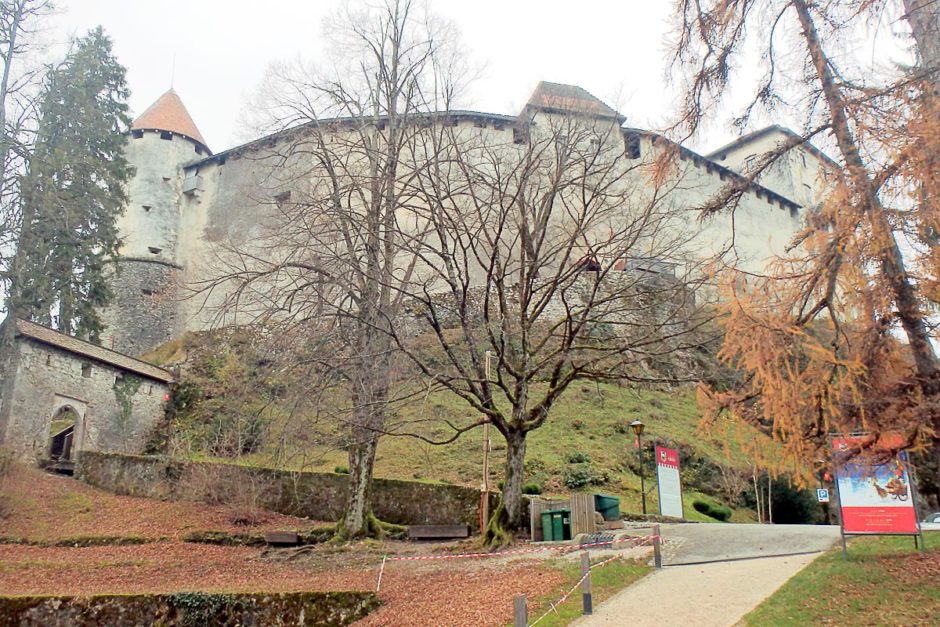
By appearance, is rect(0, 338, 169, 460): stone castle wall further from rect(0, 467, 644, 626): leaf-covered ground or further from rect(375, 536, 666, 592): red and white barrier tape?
rect(375, 536, 666, 592): red and white barrier tape

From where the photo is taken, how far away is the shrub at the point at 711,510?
18.2 m

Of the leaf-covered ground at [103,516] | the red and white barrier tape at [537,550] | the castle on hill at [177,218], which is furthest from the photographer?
the castle on hill at [177,218]

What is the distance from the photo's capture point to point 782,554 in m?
9.81

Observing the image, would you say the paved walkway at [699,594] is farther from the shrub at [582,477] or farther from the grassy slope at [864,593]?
the shrub at [582,477]

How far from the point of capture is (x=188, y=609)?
9.07 m

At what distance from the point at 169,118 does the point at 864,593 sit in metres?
37.7

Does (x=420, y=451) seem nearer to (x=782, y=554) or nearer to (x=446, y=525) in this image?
(x=446, y=525)

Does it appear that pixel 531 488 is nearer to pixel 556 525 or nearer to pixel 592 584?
pixel 556 525

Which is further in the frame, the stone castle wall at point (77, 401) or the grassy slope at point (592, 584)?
the stone castle wall at point (77, 401)

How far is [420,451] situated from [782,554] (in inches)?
463

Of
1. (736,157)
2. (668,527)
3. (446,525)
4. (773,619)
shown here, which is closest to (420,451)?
(446,525)

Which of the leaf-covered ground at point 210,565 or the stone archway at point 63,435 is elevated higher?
the stone archway at point 63,435

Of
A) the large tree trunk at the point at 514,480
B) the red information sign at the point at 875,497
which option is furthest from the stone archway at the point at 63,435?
the red information sign at the point at 875,497

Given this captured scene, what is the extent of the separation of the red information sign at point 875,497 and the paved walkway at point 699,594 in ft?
3.16
